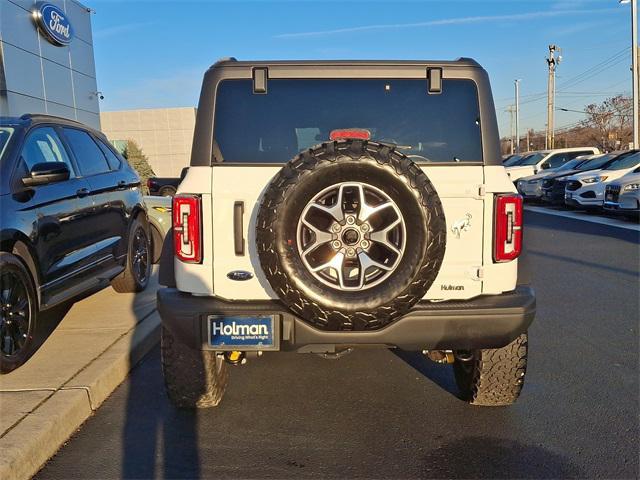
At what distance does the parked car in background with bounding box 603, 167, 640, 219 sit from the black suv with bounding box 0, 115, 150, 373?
1105cm

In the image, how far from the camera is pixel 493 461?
2.82m

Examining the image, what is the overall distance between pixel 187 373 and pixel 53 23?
1890 cm

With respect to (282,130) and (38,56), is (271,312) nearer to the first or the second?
(282,130)

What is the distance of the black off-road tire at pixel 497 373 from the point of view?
3210 millimetres

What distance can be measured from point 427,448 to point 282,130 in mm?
1935

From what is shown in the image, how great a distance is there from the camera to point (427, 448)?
9.73 ft

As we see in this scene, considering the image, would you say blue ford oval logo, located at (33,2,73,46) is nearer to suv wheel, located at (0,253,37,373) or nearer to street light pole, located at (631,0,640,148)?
suv wheel, located at (0,253,37,373)

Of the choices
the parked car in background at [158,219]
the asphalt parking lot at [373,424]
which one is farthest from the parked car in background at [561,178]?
the asphalt parking lot at [373,424]

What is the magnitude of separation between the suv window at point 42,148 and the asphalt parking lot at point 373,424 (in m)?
1.87

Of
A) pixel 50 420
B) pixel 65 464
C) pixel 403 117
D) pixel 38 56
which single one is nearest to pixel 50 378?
pixel 50 420

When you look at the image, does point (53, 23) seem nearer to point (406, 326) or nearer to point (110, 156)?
point (110, 156)

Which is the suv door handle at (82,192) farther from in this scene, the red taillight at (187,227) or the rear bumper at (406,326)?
the rear bumper at (406,326)

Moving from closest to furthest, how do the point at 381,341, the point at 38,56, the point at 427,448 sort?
1. the point at 381,341
2. the point at 427,448
3. the point at 38,56

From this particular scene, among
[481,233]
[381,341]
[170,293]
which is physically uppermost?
[481,233]
